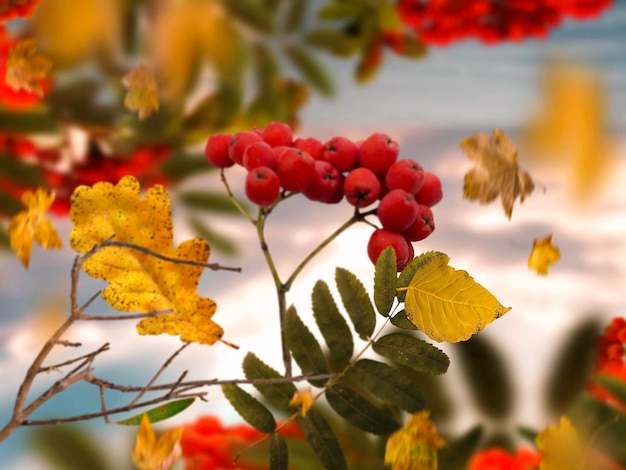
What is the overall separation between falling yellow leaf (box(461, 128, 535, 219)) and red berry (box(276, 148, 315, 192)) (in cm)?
9

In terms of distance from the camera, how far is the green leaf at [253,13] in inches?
17.3

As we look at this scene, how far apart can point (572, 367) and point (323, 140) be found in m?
0.20

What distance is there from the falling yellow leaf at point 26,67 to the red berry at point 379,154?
0.25 metres

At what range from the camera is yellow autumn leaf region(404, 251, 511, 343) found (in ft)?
0.74

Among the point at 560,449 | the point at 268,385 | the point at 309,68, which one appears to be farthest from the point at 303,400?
the point at 309,68

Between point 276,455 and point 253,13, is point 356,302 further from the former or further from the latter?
point 253,13

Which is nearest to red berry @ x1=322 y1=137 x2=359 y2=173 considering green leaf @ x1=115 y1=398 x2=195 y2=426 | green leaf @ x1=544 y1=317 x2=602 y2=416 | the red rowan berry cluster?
the red rowan berry cluster

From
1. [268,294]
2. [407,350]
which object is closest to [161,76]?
[268,294]

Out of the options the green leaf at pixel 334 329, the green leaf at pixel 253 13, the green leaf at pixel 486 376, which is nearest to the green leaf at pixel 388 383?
the green leaf at pixel 334 329

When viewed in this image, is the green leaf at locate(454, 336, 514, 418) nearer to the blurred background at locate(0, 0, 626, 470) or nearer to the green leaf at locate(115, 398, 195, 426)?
the blurred background at locate(0, 0, 626, 470)

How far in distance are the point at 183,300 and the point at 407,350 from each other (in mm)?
87

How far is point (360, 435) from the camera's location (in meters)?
0.34

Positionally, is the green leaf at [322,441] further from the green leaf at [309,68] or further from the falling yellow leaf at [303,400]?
the green leaf at [309,68]

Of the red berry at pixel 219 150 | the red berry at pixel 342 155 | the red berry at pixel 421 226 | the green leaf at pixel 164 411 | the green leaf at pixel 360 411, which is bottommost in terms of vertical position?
the green leaf at pixel 360 411
